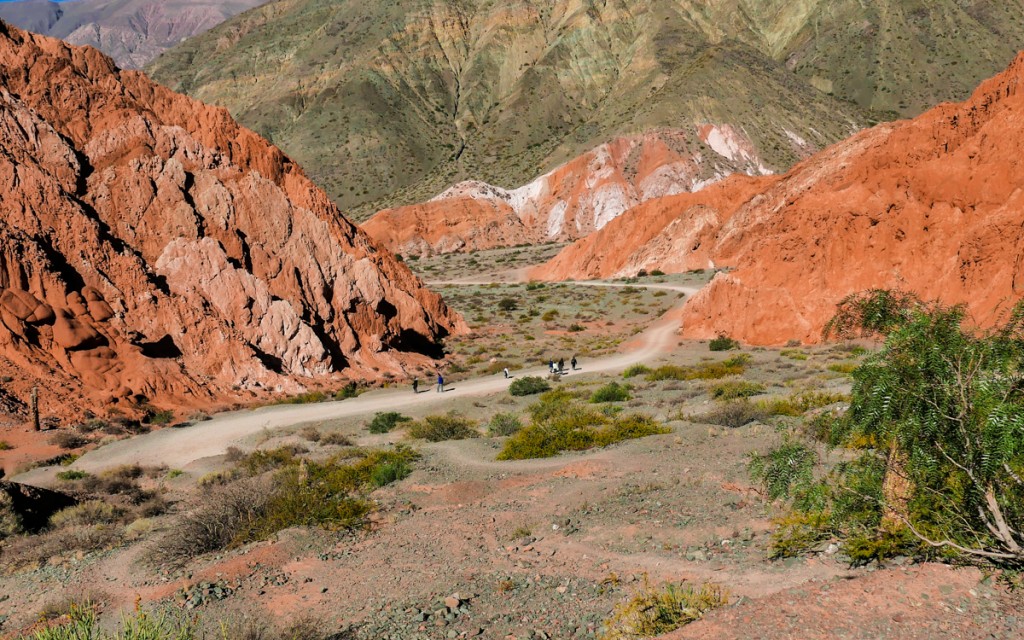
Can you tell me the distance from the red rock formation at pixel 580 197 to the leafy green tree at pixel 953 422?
314ft

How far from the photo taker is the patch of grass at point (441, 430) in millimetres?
19703

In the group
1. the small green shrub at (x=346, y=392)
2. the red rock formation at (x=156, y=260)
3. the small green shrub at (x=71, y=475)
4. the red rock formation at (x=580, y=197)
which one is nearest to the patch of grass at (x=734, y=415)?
the small green shrub at (x=346, y=392)

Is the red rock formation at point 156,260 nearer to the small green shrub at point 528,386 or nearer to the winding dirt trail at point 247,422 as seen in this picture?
the winding dirt trail at point 247,422

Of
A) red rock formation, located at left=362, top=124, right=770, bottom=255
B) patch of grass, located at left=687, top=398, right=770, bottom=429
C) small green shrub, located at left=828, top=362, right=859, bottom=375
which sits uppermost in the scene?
red rock formation, located at left=362, top=124, right=770, bottom=255

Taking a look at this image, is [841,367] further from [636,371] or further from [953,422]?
[953,422]

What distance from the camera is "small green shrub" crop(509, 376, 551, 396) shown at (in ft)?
89.6

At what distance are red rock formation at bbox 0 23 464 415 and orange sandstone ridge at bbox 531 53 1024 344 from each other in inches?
788

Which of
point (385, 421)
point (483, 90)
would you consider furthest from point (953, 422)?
point (483, 90)

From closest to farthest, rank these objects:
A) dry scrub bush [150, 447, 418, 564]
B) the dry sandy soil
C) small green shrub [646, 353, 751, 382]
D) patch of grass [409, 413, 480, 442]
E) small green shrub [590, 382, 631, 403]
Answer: the dry sandy soil < dry scrub bush [150, 447, 418, 564] < patch of grass [409, 413, 480, 442] < small green shrub [590, 382, 631, 403] < small green shrub [646, 353, 751, 382]

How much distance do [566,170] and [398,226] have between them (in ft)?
97.4

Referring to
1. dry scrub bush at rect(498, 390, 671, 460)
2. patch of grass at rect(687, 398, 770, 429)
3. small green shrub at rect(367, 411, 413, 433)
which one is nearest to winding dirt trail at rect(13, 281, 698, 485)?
small green shrub at rect(367, 411, 413, 433)

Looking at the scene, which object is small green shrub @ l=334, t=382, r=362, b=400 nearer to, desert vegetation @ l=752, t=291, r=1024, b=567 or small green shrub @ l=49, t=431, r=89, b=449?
small green shrub @ l=49, t=431, r=89, b=449

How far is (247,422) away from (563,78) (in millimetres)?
140826

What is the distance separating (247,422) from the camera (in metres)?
23.3
